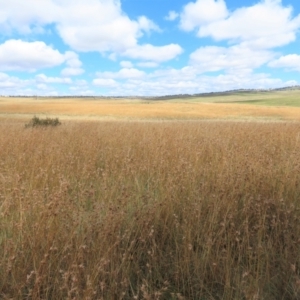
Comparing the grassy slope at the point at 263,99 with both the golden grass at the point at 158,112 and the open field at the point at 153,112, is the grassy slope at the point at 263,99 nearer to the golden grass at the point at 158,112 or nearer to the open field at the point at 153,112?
the open field at the point at 153,112

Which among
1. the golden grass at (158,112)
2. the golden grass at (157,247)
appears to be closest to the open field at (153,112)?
the golden grass at (158,112)

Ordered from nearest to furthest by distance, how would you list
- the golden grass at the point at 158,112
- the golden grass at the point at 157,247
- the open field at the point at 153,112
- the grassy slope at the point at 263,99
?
the golden grass at the point at 157,247, the open field at the point at 153,112, the golden grass at the point at 158,112, the grassy slope at the point at 263,99

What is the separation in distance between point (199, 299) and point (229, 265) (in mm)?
401

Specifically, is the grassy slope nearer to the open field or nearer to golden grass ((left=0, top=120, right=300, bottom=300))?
the open field

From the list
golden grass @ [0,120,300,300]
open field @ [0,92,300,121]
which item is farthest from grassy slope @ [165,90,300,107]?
golden grass @ [0,120,300,300]

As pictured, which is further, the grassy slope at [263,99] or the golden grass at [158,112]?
the grassy slope at [263,99]

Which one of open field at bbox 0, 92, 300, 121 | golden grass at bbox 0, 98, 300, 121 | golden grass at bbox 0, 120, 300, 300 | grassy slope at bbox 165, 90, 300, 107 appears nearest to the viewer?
A: golden grass at bbox 0, 120, 300, 300

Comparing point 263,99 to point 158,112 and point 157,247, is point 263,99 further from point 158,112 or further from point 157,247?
point 157,247

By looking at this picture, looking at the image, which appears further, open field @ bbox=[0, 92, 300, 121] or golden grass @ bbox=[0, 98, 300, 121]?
golden grass @ bbox=[0, 98, 300, 121]

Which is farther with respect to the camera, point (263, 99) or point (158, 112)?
point (263, 99)

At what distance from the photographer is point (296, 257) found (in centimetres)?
255

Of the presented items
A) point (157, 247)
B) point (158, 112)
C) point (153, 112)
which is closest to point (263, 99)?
point (158, 112)

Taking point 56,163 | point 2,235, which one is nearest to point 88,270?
point 2,235

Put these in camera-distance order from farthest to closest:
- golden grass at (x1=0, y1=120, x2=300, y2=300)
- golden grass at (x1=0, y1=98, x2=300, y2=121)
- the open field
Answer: golden grass at (x1=0, y1=98, x2=300, y2=121), the open field, golden grass at (x1=0, y1=120, x2=300, y2=300)
